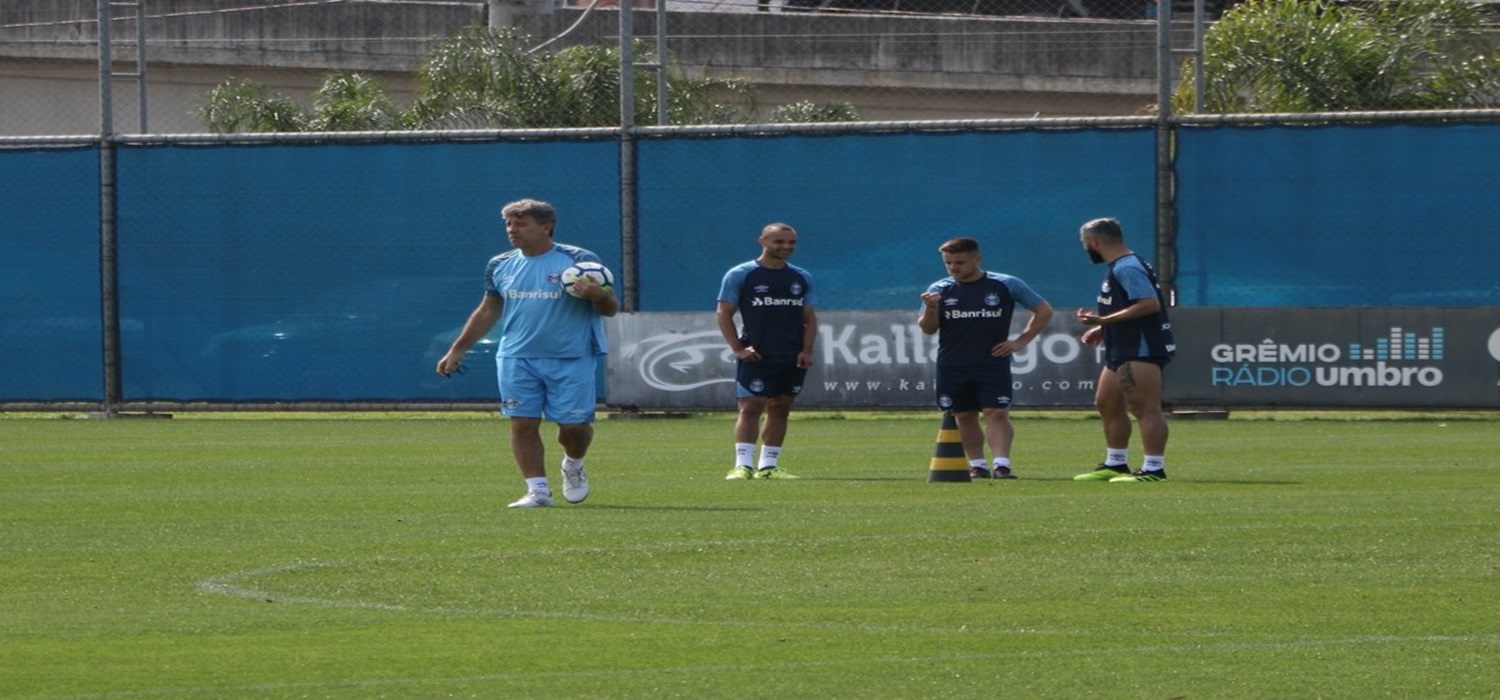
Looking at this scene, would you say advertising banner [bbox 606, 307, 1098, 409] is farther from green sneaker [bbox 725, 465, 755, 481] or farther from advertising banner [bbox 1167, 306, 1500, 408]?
green sneaker [bbox 725, 465, 755, 481]

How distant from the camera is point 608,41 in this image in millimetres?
35250

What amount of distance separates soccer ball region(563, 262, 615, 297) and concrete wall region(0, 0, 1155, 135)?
2204cm

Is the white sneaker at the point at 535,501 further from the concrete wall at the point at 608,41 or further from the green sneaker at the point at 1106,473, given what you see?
the concrete wall at the point at 608,41

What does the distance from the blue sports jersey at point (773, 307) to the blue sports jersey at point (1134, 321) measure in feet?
6.45

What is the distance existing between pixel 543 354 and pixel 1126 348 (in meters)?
3.83

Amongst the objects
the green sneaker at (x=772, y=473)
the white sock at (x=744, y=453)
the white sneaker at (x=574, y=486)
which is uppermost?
the white sneaker at (x=574, y=486)

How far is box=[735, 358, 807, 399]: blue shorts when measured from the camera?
49.1ft

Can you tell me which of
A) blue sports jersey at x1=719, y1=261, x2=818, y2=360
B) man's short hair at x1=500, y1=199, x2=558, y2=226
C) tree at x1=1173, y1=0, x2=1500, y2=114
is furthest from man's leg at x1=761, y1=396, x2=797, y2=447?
tree at x1=1173, y1=0, x2=1500, y2=114

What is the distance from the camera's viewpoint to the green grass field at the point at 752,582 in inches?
269

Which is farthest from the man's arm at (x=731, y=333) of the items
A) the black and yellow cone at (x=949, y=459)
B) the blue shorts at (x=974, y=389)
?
the black and yellow cone at (x=949, y=459)

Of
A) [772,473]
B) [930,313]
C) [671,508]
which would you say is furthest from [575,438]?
[930,313]

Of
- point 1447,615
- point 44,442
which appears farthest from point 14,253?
point 1447,615

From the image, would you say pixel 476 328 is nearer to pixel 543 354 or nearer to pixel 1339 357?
pixel 543 354

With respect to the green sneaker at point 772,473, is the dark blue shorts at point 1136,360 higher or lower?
higher
